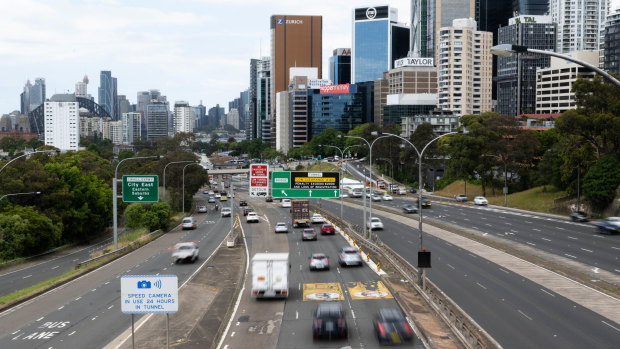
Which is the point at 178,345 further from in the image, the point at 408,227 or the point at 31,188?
the point at 31,188

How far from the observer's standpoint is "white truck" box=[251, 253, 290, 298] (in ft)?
112

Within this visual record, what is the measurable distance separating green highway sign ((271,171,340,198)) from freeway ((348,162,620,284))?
16740 millimetres

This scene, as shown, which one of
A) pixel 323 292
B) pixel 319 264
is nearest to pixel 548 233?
pixel 319 264

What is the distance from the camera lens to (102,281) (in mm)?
42094

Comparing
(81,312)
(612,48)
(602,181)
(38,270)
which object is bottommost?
(38,270)

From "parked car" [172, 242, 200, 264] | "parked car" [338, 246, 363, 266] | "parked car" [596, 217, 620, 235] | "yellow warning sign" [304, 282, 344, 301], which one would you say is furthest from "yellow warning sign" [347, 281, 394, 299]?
"parked car" [596, 217, 620, 235]

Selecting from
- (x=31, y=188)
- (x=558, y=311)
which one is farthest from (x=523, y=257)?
(x=31, y=188)

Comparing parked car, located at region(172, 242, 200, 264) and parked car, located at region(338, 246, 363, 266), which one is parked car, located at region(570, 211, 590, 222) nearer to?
parked car, located at region(338, 246, 363, 266)

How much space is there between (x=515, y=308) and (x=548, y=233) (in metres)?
31.5

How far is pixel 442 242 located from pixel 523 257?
11.5 meters

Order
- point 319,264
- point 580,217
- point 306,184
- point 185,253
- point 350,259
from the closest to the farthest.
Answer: point 319,264, point 350,259, point 185,253, point 306,184, point 580,217

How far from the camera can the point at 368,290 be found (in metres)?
36.0

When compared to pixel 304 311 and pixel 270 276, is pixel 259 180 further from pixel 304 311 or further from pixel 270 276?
pixel 304 311

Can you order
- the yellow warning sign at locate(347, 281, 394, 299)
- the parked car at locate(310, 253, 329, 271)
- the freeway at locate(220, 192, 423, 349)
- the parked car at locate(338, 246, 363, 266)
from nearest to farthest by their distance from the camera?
the freeway at locate(220, 192, 423, 349) < the yellow warning sign at locate(347, 281, 394, 299) < the parked car at locate(310, 253, 329, 271) < the parked car at locate(338, 246, 363, 266)
